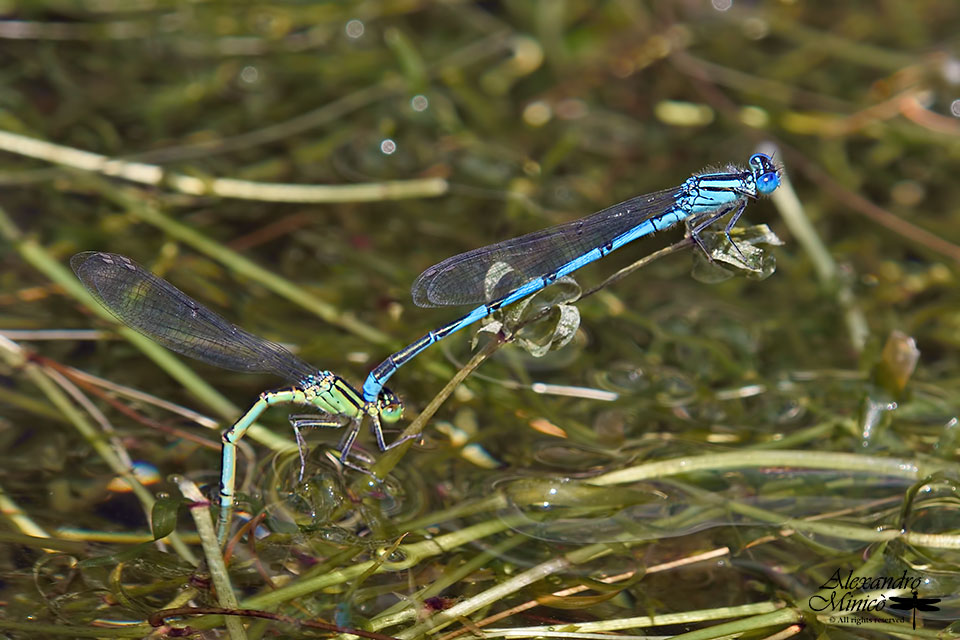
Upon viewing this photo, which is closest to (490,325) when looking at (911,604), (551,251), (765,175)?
(551,251)

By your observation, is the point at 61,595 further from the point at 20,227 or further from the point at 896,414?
the point at 896,414

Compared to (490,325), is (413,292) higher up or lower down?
higher up

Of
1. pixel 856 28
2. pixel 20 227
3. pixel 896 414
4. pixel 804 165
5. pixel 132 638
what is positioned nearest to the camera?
pixel 132 638

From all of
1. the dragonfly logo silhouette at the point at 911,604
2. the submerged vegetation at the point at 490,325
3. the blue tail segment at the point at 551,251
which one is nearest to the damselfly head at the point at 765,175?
the blue tail segment at the point at 551,251

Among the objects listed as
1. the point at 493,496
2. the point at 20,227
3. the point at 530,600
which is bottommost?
the point at 530,600

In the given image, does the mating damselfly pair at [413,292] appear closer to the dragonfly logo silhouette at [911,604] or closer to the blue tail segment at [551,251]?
the blue tail segment at [551,251]

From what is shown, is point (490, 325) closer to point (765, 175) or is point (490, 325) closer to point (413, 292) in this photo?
point (413, 292)

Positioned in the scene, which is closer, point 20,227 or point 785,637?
point 785,637

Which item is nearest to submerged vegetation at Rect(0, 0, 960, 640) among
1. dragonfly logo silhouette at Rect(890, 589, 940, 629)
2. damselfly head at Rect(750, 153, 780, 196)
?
dragonfly logo silhouette at Rect(890, 589, 940, 629)

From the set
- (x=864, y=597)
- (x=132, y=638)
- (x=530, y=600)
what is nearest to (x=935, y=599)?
(x=864, y=597)
